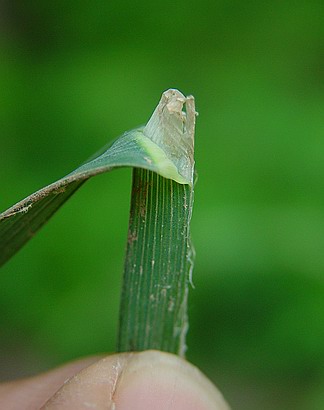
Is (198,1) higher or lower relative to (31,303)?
higher

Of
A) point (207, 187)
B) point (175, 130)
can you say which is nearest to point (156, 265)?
point (175, 130)

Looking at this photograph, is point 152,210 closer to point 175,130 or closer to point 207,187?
point 175,130

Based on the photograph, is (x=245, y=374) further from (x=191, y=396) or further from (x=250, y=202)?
(x=191, y=396)

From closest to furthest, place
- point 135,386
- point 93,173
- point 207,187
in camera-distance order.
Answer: point 93,173
point 135,386
point 207,187

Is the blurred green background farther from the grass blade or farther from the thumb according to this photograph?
the grass blade

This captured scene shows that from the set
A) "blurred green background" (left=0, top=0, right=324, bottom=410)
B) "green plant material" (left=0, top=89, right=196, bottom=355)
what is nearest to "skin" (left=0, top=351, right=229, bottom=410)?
"green plant material" (left=0, top=89, right=196, bottom=355)

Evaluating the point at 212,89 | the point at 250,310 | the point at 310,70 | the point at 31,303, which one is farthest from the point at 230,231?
the point at 310,70
